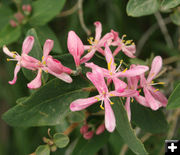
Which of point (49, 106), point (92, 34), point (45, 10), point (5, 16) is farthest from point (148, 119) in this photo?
point (5, 16)

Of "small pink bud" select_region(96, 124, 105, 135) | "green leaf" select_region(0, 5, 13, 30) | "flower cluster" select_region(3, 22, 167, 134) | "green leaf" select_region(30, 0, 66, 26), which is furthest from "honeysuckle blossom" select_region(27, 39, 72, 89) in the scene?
"green leaf" select_region(0, 5, 13, 30)

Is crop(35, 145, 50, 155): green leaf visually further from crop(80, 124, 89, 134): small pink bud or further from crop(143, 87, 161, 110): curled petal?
crop(143, 87, 161, 110): curled petal

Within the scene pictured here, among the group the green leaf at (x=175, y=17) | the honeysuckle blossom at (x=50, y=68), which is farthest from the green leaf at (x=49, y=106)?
the green leaf at (x=175, y=17)

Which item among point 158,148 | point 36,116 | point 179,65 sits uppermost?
point 36,116

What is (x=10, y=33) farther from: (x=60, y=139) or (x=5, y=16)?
(x=60, y=139)

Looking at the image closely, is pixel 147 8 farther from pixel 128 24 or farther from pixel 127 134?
pixel 128 24

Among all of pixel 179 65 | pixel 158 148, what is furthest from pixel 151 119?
pixel 179 65
